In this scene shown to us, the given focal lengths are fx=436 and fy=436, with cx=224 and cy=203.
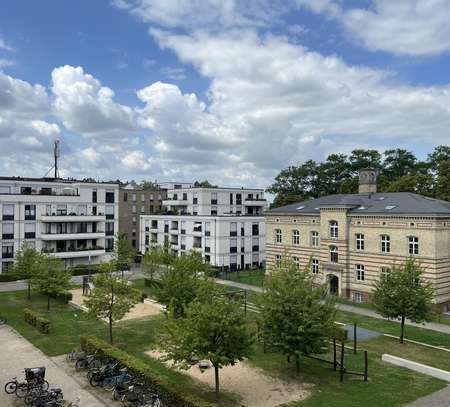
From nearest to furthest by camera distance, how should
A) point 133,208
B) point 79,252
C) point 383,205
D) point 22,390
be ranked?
1. point 22,390
2. point 383,205
3. point 79,252
4. point 133,208

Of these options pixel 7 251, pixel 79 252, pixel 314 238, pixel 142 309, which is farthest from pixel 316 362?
pixel 7 251

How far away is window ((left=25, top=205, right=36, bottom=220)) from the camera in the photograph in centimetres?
5499

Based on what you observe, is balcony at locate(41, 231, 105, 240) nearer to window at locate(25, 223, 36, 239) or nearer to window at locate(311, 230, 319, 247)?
window at locate(25, 223, 36, 239)

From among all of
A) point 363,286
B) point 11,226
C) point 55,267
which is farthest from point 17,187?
point 363,286

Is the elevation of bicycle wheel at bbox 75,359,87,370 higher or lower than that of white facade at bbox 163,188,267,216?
lower

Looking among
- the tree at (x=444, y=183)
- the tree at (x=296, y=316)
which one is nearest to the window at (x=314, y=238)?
the tree at (x=444, y=183)

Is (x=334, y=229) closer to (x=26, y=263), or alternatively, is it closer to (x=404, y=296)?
(x=404, y=296)

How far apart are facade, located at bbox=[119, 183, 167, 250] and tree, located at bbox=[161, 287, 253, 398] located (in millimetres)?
56754

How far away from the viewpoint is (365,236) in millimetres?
40750

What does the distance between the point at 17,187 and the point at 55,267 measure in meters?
25.0

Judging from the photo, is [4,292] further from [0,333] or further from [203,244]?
[203,244]

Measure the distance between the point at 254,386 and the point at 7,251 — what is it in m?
43.5

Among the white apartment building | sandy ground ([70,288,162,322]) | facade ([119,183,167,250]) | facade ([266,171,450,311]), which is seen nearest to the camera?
sandy ground ([70,288,162,322])

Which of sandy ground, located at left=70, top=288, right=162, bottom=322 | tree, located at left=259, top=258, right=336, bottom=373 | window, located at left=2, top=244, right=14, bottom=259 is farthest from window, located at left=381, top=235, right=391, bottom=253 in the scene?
window, located at left=2, top=244, right=14, bottom=259
